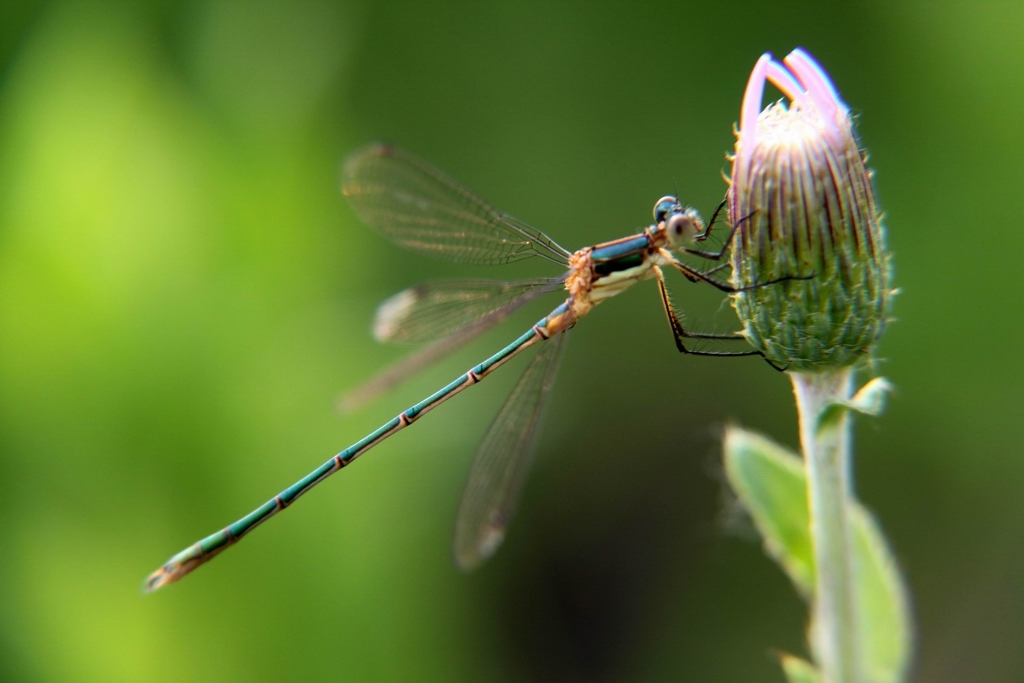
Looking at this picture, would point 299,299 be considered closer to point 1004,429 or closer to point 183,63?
point 183,63

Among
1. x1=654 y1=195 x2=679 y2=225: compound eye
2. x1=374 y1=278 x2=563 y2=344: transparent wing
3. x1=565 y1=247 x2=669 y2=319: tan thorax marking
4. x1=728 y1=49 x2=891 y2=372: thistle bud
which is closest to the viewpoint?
x1=728 y1=49 x2=891 y2=372: thistle bud

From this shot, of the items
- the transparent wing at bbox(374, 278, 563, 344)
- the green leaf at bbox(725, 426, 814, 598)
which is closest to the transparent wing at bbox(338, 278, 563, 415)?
the transparent wing at bbox(374, 278, 563, 344)

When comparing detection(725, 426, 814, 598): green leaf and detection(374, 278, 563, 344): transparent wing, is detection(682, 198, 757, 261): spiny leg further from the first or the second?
detection(374, 278, 563, 344): transparent wing

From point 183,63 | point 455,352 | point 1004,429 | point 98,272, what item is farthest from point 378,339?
point 1004,429

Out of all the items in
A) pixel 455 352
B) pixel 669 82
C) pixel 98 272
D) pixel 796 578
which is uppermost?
pixel 98 272

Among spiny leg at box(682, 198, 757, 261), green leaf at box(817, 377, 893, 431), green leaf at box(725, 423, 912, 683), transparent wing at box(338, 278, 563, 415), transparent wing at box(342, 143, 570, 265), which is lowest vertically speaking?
green leaf at box(725, 423, 912, 683)

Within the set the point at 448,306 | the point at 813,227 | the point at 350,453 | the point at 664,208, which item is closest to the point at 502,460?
the point at 350,453

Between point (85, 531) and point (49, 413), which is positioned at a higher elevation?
point (49, 413)
